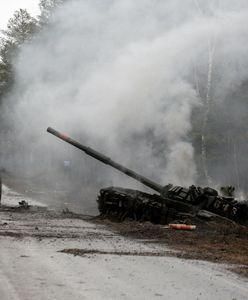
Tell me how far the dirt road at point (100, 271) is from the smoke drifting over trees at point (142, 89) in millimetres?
10909

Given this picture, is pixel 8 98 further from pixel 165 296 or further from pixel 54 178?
pixel 165 296

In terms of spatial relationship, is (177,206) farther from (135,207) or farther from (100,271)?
(100,271)

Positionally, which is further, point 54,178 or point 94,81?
point 54,178

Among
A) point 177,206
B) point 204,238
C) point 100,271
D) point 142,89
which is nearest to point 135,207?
point 177,206

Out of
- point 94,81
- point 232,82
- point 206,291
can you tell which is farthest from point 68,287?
point 232,82

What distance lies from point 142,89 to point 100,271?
Answer: 51.6ft

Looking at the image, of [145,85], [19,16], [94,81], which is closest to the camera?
[145,85]

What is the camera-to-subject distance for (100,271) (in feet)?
29.0

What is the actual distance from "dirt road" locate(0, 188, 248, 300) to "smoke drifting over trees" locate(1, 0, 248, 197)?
10909mm

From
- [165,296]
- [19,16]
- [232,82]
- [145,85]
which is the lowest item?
[165,296]

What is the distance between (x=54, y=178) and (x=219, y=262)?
28744 mm

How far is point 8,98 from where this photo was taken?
40.7 m

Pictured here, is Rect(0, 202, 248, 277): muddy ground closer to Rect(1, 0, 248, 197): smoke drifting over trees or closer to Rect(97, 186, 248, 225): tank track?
Rect(97, 186, 248, 225): tank track

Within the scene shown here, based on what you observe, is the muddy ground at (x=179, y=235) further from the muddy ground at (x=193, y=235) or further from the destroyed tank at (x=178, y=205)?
the destroyed tank at (x=178, y=205)
